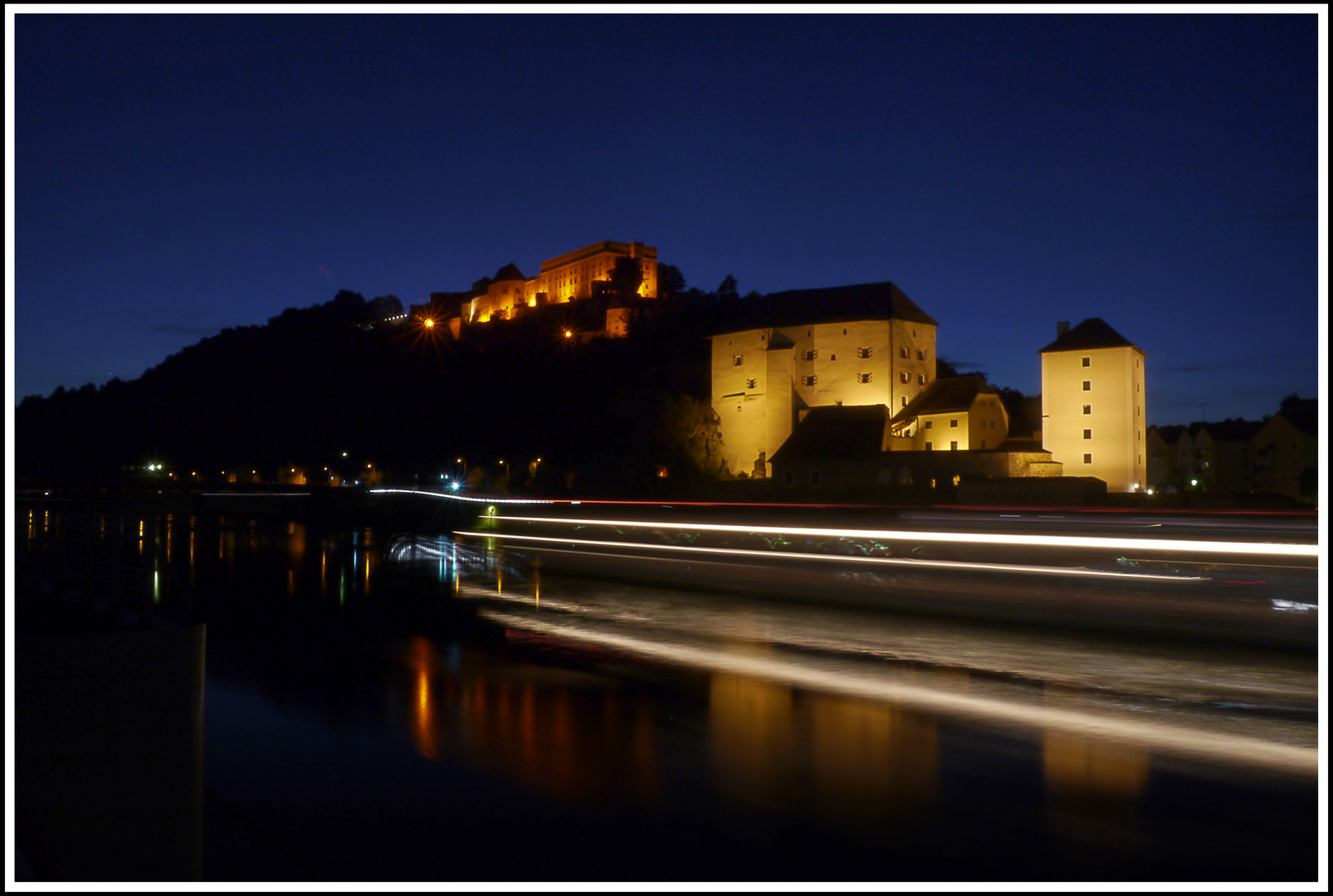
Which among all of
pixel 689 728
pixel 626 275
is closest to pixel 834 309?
pixel 626 275

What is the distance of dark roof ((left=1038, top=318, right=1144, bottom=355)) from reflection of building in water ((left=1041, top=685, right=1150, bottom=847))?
62.2 metres

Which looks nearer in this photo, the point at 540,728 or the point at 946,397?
the point at 540,728

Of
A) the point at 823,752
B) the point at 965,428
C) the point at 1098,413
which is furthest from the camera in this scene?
the point at 965,428

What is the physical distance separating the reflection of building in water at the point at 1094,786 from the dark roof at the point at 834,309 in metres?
66.3

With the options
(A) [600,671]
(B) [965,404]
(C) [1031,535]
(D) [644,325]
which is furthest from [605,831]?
(D) [644,325]

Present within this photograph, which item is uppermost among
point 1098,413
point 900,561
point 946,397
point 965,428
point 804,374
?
point 804,374

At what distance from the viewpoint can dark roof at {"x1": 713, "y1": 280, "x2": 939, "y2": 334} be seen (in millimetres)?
72000

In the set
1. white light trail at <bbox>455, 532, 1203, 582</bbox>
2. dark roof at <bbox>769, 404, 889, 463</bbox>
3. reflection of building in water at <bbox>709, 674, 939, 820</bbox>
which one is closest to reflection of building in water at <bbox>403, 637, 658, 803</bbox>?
reflection of building in water at <bbox>709, 674, 939, 820</bbox>

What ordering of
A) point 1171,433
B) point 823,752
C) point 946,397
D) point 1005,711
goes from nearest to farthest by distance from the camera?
1. point 823,752
2. point 1005,711
3. point 946,397
4. point 1171,433

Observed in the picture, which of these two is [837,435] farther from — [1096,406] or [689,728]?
[689,728]

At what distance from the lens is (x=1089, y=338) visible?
2498 inches

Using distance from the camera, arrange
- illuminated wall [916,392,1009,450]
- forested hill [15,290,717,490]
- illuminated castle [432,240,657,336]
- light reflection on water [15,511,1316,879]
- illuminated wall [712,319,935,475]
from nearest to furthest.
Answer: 1. light reflection on water [15,511,1316,879]
2. illuminated wall [916,392,1009,450]
3. illuminated wall [712,319,935,475]
4. forested hill [15,290,717,490]
5. illuminated castle [432,240,657,336]

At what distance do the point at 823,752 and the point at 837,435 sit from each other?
56.6 meters

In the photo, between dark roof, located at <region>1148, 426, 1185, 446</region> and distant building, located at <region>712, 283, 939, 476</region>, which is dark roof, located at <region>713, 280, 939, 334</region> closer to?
distant building, located at <region>712, 283, 939, 476</region>
